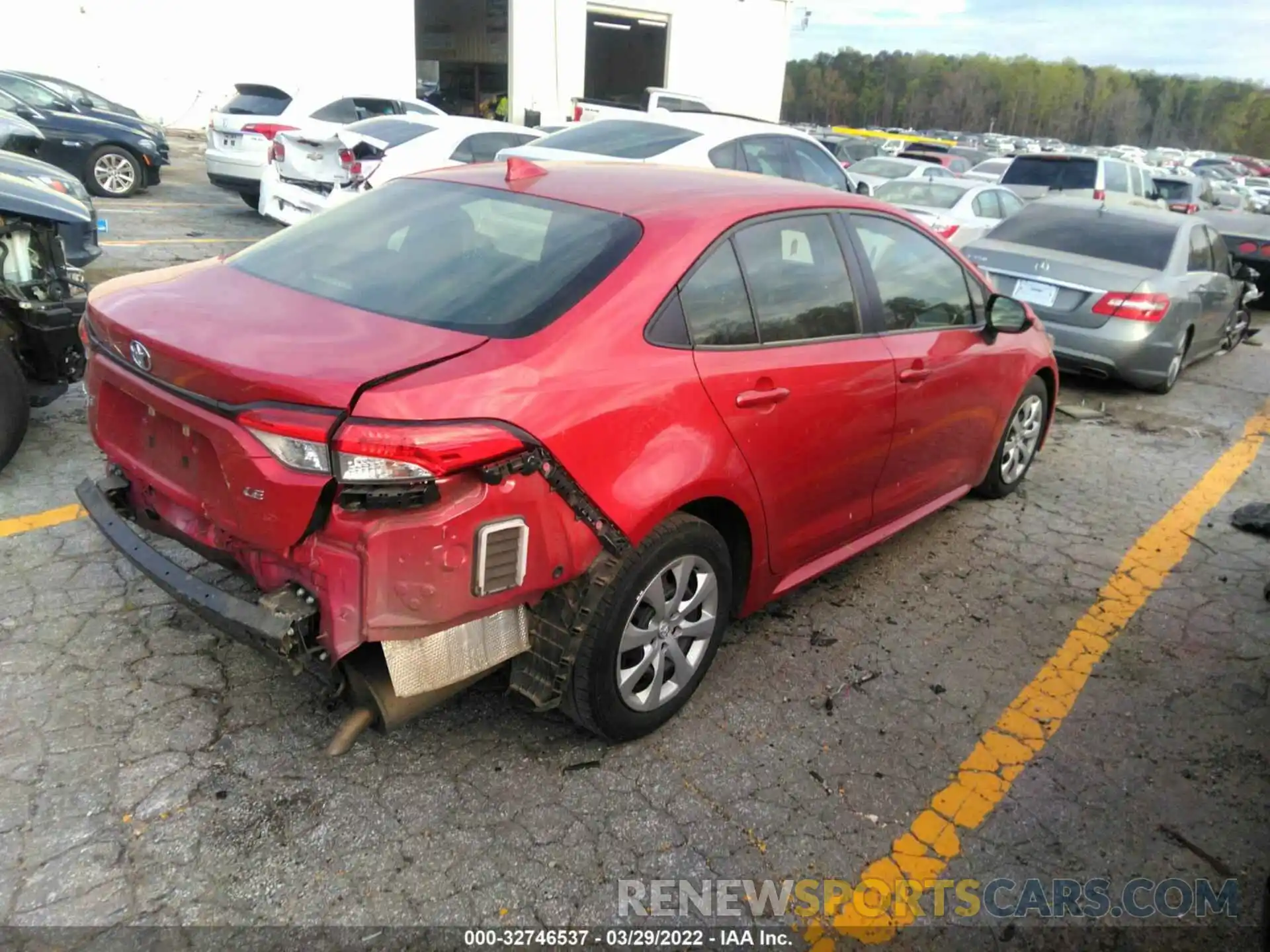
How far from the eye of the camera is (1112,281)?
710 cm

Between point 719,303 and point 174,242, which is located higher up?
point 719,303

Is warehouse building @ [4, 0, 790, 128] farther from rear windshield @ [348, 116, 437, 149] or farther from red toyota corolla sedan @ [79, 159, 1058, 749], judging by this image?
red toyota corolla sedan @ [79, 159, 1058, 749]

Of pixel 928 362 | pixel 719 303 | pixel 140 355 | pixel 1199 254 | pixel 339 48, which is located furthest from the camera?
pixel 339 48

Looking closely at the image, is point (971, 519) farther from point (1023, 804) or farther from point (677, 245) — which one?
point (677, 245)

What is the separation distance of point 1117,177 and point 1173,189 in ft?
9.49

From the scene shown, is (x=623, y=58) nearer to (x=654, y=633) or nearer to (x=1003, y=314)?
(x=1003, y=314)

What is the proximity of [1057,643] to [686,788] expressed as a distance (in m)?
1.91

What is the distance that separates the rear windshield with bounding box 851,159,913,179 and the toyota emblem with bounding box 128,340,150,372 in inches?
591

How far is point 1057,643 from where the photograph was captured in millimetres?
3857

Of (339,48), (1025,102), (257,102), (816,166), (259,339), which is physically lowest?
(259,339)

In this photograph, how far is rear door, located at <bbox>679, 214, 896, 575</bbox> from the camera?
295cm

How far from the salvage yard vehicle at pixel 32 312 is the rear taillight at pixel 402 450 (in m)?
2.83

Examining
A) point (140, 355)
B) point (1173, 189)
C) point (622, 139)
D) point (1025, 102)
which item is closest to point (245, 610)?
point (140, 355)

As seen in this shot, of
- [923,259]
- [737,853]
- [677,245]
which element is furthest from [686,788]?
[923,259]
